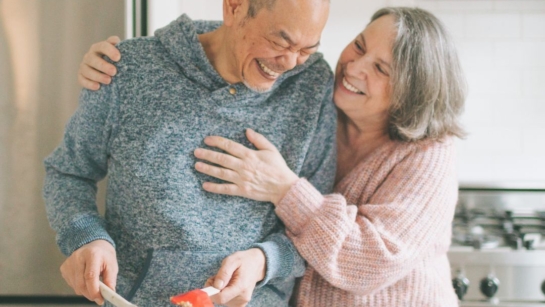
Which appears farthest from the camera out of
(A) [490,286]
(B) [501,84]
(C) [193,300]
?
(B) [501,84]

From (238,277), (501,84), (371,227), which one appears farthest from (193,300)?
(501,84)

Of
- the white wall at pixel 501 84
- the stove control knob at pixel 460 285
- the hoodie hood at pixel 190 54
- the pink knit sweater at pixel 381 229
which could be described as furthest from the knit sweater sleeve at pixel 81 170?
the white wall at pixel 501 84

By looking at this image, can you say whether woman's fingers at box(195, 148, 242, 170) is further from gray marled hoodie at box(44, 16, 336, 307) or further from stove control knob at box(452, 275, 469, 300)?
stove control knob at box(452, 275, 469, 300)

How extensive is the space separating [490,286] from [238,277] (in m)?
0.87

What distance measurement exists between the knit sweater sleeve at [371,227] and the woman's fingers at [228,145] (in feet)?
Result: 0.38

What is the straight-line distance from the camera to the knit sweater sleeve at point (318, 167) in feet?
3.52

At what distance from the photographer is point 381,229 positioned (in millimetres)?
1081

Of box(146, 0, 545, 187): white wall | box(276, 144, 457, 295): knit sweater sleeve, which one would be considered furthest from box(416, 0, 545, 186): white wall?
box(276, 144, 457, 295): knit sweater sleeve

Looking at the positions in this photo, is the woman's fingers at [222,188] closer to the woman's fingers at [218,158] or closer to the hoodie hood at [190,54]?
the woman's fingers at [218,158]

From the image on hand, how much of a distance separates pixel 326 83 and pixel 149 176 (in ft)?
1.30

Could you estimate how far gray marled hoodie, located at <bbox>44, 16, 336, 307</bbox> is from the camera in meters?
1.04

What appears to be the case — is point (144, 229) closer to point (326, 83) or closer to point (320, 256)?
point (320, 256)

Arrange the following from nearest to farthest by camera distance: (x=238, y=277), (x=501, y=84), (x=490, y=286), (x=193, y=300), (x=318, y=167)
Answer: (x=193, y=300), (x=238, y=277), (x=318, y=167), (x=490, y=286), (x=501, y=84)

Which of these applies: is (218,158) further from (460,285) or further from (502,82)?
(502,82)
